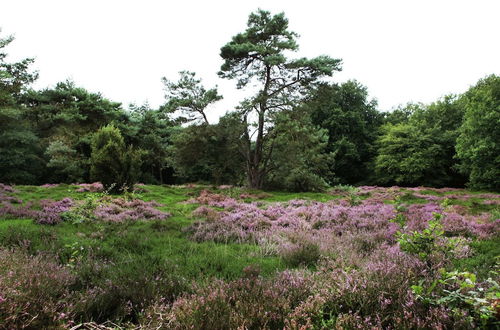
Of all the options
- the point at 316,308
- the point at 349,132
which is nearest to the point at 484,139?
the point at 349,132

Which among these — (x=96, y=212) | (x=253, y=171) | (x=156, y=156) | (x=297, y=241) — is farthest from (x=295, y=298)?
(x=156, y=156)

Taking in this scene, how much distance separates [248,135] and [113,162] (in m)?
10.2

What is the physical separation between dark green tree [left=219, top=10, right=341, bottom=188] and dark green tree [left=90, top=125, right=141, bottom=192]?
822 centimetres

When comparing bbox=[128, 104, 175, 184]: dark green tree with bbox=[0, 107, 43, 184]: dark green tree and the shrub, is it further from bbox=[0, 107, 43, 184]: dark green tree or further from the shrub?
the shrub

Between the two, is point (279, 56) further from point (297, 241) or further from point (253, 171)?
point (297, 241)

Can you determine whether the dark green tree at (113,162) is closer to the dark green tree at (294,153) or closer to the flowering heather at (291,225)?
the flowering heather at (291,225)

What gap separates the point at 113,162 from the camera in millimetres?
12977

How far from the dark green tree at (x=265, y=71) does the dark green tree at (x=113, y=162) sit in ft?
27.0

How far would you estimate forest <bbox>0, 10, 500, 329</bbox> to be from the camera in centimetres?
218

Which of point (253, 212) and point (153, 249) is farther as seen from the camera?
point (253, 212)

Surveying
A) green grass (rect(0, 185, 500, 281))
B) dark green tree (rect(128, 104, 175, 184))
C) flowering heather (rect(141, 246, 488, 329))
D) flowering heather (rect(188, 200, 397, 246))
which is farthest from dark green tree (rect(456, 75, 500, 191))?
dark green tree (rect(128, 104, 175, 184))

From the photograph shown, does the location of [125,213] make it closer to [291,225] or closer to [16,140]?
[291,225]

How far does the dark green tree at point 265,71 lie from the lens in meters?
18.3

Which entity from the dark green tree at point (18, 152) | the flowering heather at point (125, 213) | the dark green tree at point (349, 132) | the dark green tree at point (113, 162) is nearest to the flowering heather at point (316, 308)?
the flowering heather at point (125, 213)
